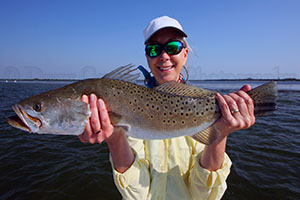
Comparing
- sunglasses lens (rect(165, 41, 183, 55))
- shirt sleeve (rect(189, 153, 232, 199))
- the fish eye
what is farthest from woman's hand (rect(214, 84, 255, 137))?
the fish eye

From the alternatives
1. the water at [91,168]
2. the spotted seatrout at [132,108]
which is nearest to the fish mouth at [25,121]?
the spotted seatrout at [132,108]

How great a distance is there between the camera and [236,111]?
262 cm

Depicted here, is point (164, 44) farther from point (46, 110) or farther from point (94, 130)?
point (46, 110)

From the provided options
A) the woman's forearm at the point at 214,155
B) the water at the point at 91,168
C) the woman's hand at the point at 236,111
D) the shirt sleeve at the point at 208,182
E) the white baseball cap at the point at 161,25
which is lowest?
the water at the point at 91,168

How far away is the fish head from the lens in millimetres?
2531

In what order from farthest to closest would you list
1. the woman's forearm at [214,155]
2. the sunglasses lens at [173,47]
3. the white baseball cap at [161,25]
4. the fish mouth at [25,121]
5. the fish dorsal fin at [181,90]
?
the sunglasses lens at [173,47] → the white baseball cap at [161,25] → the fish dorsal fin at [181,90] → the woman's forearm at [214,155] → the fish mouth at [25,121]

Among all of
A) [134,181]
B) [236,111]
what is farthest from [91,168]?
[236,111]

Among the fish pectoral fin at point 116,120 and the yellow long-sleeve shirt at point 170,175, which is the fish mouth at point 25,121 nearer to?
the fish pectoral fin at point 116,120

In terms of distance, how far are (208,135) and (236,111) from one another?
58cm

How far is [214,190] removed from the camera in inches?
112

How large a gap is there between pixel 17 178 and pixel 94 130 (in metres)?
5.88

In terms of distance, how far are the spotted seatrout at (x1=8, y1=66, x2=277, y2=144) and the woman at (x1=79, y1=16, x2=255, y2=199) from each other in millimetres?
158

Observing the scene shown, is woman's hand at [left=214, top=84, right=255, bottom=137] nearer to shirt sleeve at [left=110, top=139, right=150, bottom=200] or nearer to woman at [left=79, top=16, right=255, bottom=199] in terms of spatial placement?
woman at [left=79, top=16, right=255, bottom=199]

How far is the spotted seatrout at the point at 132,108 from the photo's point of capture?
255cm
